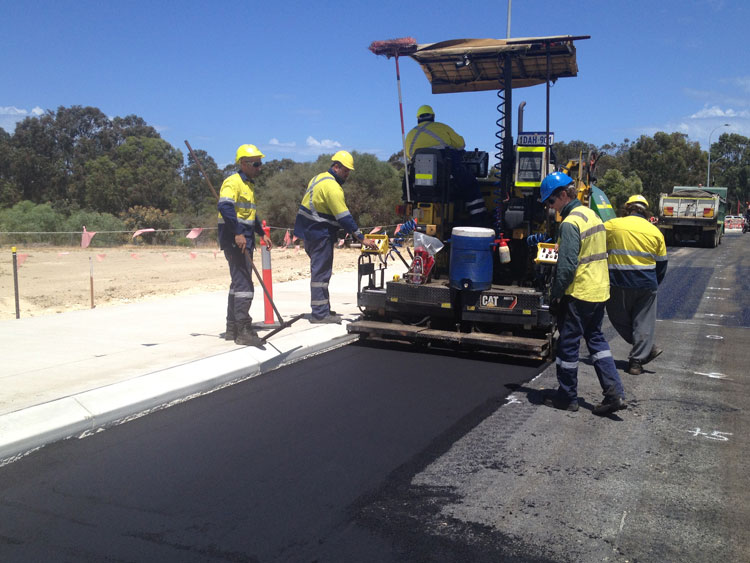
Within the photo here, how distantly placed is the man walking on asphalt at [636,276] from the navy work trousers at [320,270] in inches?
136

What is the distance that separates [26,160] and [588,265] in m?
51.3

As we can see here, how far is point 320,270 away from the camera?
8.45 meters

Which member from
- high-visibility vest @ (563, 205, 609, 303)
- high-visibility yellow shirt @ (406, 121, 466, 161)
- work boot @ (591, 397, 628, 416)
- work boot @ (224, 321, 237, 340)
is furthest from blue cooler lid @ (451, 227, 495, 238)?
work boot @ (224, 321, 237, 340)

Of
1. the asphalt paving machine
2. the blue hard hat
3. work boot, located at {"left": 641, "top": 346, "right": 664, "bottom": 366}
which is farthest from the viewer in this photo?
the asphalt paving machine

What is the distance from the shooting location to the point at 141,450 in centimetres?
445

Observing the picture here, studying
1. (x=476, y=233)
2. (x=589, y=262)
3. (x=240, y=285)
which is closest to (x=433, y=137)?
(x=476, y=233)

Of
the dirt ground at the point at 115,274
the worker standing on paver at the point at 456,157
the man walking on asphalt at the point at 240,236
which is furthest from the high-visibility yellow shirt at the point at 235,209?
the dirt ground at the point at 115,274

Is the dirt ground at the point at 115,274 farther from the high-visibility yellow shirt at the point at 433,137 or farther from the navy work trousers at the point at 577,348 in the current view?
the navy work trousers at the point at 577,348

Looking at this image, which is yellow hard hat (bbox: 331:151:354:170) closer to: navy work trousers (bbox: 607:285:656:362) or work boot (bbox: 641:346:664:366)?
navy work trousers (bbox: 607:285:656:362)

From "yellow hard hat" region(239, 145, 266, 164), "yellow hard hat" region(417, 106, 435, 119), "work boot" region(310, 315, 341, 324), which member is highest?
"yellow hard hat" region(417, 106, 435, 119)

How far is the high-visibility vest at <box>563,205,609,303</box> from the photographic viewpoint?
17.3 ft

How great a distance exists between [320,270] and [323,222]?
0.61 meters

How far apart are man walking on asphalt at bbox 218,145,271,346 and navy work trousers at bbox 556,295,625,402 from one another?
3295 mm

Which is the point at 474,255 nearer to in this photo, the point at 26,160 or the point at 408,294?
the point at 408,294
